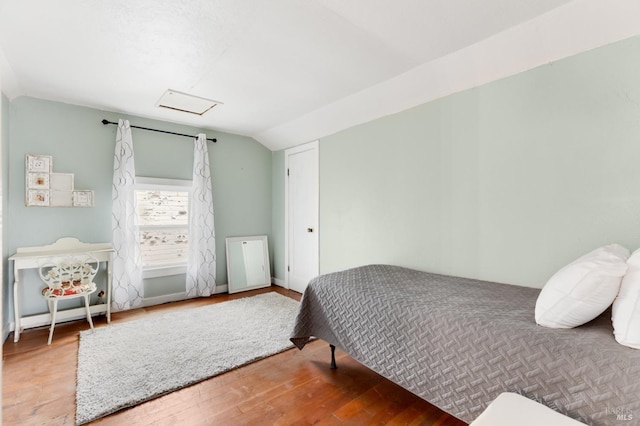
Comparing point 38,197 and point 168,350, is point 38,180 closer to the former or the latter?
point 38,197

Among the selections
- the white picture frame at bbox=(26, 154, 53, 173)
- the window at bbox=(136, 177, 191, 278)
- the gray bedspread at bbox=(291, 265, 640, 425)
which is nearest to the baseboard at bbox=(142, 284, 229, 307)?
the window at bbox=(136, 177, 191, 278)

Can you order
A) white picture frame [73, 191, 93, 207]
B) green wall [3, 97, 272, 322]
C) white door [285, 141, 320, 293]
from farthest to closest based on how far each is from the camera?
white door [285, 141, 320, 293]
white picture frame [73, 191, 93, 207]
green wall [3, 97, 272, 322]

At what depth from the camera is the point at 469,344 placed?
1.55m

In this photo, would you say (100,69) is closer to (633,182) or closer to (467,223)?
(467,223)

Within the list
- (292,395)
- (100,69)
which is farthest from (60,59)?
(292,395)

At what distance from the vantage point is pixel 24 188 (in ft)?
10.4

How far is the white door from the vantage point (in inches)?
163

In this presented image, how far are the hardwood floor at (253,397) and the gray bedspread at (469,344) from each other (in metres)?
0.25

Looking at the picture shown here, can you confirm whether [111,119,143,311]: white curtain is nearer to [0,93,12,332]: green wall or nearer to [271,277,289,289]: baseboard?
[0,93,12,332]: green wall

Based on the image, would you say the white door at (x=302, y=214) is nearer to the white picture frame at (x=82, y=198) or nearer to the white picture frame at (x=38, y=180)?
the white picture frame at (x=82, y=198)

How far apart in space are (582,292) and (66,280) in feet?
13.3

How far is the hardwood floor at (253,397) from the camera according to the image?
1849mm

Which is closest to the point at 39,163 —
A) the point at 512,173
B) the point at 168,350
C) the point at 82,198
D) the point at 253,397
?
the point at 82,198

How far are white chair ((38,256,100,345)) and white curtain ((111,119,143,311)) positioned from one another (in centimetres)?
39
